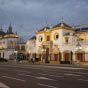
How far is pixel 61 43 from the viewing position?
171ft

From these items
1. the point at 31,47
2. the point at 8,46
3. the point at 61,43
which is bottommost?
the point at 31,47

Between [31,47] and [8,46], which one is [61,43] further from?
[8,46]

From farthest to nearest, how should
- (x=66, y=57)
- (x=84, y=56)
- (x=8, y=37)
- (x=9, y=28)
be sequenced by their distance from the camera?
(x=9, y=28)
(x=8, y=37)
(x=66, y=57)
(x=84, y=56)

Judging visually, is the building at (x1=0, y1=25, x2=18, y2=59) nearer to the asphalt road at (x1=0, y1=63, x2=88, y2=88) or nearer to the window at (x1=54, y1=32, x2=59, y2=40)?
the window at (x1=54, y1=32, x2=59, y2=40)

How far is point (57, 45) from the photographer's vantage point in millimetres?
53250

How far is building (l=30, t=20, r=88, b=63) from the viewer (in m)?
47.1

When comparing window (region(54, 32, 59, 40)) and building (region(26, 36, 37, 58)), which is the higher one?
window (region(54, 32, 59, 40))

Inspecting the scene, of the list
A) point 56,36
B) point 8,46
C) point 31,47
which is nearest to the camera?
point 56,36

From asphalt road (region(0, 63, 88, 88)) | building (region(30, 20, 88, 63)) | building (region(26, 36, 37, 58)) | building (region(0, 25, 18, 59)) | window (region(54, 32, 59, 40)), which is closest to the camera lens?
asphalt road (region(0, 63, 88, 88))

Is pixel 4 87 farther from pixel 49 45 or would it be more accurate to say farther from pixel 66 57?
pixel 49 45

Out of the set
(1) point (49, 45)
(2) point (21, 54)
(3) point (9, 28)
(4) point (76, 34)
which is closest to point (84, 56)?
(4) point (76, 34)

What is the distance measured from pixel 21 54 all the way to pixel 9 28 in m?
15.6

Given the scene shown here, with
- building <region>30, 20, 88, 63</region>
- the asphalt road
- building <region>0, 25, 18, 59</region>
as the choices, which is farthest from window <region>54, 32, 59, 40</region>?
the asphalt road

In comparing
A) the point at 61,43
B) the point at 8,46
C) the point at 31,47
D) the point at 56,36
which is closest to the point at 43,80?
the point at 61,43
